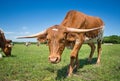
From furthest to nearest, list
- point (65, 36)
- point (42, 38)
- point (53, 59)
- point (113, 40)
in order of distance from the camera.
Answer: point (113, 40) → point (42, 38) → point (65, 36) → point (53, 59)

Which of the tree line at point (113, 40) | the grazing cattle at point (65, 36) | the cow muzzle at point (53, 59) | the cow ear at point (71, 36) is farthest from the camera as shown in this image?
the tree line at point (113, 40)

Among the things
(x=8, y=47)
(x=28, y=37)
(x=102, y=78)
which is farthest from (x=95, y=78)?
(x=8, y=47)

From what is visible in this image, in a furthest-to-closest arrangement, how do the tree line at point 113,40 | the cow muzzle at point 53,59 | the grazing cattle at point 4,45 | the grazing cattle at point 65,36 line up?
1. the tree line at point 113,40
2. the grazing cattle at point 4,45
3. the grazing cattle at point 65,36
4. the cow muzzle at point 53,59

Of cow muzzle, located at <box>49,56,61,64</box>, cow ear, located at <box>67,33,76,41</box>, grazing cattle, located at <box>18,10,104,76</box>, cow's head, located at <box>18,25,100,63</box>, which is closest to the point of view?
cow muzzle, located at <box>49,56,61,64</box>

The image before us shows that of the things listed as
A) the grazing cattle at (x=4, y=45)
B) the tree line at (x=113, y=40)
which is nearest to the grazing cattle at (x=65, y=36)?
the grazing cattle at (x=4, y=45)

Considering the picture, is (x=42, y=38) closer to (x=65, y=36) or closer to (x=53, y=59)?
(x=65, y=36)

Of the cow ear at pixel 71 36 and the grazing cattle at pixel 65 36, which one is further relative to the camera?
the cow ear at pixel 71 36

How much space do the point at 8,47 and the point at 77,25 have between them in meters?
10.0

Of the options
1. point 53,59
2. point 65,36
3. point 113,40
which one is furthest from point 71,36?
point 113,40

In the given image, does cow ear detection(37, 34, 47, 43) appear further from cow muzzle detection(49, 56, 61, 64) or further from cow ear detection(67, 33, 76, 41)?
cow muzzle detection(49, 56, 61, 64)

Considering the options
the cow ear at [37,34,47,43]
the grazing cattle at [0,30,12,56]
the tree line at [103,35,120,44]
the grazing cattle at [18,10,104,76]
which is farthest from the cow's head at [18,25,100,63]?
the tree line at [103,35,120,44]

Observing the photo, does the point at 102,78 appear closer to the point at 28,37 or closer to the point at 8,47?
the point at 28,37

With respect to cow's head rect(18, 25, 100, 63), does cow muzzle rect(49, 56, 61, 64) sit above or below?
below

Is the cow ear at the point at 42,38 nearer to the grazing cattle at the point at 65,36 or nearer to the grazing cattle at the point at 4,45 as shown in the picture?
the grazing cattle at the point at 65,36
